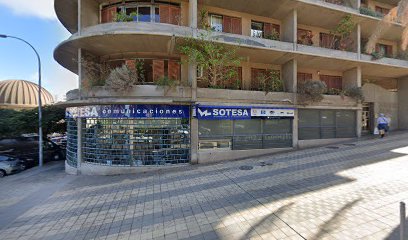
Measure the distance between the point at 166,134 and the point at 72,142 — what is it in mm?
5683

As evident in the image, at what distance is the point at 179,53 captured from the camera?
1216 cm

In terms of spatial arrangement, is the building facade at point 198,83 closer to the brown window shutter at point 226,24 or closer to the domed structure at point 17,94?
the brown window shutter at point 226,24

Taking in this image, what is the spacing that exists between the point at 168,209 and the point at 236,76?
374 inches

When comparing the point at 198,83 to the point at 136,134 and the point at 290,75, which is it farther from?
the point at 290,75

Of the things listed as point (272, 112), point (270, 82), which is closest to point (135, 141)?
point (272, 112)

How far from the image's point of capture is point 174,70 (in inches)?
488

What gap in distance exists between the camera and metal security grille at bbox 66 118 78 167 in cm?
1212

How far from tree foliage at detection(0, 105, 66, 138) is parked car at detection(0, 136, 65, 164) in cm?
73

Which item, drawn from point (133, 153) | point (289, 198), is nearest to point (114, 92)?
point (133, 153)

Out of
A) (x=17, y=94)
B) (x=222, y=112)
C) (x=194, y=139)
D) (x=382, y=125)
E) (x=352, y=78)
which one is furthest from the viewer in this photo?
(x=17, y=94)

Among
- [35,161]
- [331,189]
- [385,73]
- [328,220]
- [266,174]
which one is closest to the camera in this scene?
[328,220]

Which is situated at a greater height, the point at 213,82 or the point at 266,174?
the point at 213,82

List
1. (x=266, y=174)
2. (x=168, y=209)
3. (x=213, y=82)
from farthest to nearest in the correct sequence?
(x=213, y=82)
(x=266, y=174)
(x=168, y=209)

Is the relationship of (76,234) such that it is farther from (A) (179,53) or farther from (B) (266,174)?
(A) (179,53)
